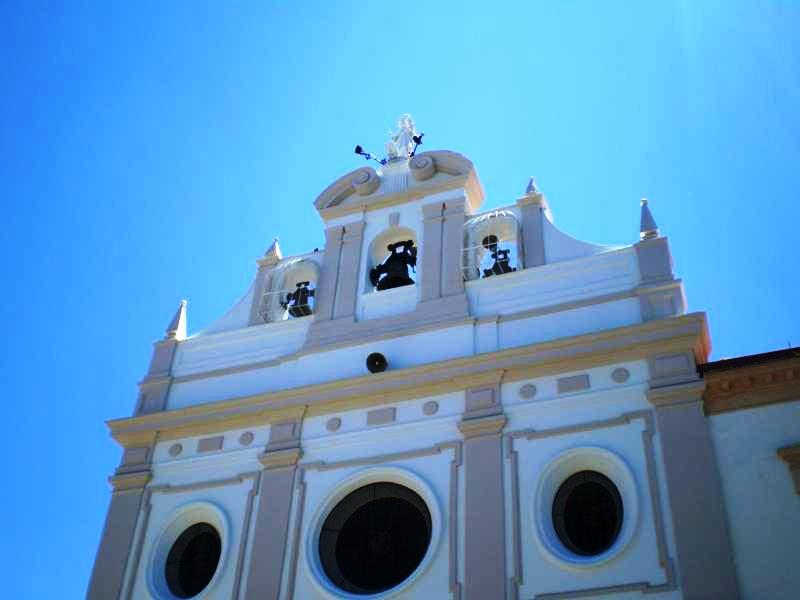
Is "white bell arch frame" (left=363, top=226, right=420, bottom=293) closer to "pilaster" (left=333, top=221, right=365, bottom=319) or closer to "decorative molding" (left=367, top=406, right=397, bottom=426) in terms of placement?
"pilaster" (left=333, top=221, right=365, bottom=319)

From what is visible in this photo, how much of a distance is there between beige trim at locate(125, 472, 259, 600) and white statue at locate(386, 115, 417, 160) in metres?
8.80

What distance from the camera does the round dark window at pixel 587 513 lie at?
16.7 metres

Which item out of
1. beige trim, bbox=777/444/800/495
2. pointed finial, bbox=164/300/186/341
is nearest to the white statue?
A: pointed finial, bbox=164/300/186/341

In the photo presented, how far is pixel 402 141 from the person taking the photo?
81.8 ft

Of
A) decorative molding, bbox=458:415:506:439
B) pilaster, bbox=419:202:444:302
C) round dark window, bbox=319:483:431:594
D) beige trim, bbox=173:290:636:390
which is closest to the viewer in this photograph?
round dark window, bbox=319:483:431:594

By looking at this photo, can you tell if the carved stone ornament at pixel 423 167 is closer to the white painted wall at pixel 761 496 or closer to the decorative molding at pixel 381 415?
the decorative molding at pixel 381 415

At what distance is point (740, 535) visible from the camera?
1541cm

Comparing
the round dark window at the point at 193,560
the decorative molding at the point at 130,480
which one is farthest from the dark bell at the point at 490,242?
the decorative molding at the point at 130,480

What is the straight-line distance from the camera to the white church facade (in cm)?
1611

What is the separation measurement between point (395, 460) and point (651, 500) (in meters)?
4.75

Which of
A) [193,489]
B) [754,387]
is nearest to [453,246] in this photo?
[754,387]

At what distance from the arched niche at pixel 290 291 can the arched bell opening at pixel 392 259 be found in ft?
4.19

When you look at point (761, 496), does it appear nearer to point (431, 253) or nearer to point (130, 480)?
point (431, 253)

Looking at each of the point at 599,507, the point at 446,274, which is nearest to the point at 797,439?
the point at 599,507
